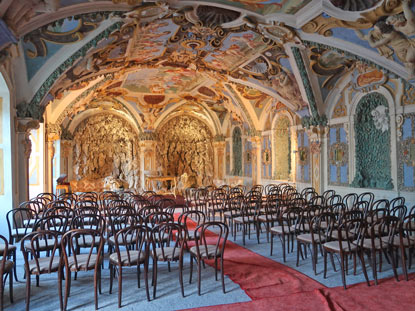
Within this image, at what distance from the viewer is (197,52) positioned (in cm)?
1237

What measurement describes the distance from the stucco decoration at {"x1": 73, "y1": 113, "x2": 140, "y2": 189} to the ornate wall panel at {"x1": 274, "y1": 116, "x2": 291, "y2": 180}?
32.6ft

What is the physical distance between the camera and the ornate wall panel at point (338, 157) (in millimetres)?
12695

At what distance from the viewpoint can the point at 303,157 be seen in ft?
49.3

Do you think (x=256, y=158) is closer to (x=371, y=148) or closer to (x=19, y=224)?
(x=371, y=148)

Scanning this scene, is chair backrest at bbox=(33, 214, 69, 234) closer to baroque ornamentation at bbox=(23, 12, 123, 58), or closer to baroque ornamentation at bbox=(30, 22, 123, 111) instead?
baroque ornamentation at bbox=(23, 12, 123, 58)

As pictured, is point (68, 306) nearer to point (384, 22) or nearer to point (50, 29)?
point (50, 29)

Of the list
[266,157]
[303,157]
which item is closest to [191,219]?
[303,157]

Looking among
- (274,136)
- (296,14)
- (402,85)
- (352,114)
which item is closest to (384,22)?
(296,14)

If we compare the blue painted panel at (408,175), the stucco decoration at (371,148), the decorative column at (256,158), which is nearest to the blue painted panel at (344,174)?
the stucco decoration at (371,148)

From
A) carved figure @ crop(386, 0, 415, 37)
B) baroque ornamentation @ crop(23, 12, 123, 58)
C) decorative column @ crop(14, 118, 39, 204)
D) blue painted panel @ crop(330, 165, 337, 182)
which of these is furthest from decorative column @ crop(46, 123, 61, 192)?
carved figure @ crop(386, 0, 415, 37)

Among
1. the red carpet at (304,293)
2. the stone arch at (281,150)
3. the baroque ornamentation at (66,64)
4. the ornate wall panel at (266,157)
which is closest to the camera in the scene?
the red carpet at (304,293)

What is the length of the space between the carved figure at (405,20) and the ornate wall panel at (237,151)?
48.8 feet

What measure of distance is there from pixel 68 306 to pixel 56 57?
7.11 metres

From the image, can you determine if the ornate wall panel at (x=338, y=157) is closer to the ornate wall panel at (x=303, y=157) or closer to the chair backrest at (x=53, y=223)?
the ornate wall panel at (x=303, y=157)
